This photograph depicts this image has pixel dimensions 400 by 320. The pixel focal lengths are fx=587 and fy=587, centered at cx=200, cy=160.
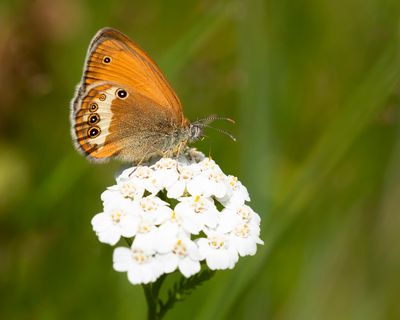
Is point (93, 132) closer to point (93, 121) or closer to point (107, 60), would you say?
point (93, 121)

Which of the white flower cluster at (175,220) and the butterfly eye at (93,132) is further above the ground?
the butterfly eye at (93,132)

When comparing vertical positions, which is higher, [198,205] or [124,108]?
[124,108]

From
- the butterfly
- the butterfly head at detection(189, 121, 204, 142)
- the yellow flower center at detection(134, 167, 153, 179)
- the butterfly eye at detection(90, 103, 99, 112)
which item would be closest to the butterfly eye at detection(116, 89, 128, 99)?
the butterfly

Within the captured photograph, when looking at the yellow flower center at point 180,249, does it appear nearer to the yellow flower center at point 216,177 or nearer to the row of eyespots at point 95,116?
the yellow flower center at point 216,177

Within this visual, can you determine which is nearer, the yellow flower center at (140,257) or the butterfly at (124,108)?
the yellow flower center at (140,257)

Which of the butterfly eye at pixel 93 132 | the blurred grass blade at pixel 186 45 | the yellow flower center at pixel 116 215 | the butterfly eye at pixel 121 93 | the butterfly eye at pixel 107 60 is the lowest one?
the yellow flower center at pixel 116 215

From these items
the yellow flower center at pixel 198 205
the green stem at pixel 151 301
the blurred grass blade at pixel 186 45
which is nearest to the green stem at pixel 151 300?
the green stem at pixel 151 301

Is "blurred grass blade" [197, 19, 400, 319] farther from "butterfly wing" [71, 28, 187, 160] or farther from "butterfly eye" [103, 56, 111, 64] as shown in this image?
"butterfly eye" [103, 56, 111, 64]

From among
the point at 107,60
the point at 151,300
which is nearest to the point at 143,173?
the point at 151,300
